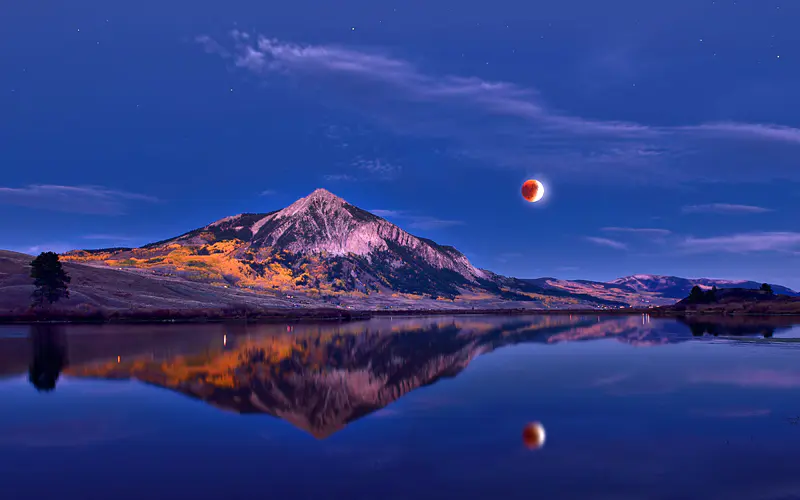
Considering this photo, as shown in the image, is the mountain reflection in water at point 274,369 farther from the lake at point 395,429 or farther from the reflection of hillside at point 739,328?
the reflection of hillside at point 739,328

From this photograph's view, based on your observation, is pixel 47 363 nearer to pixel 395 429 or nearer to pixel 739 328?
pixel 395 429

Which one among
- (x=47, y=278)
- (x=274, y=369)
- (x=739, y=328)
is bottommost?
(x=274, y=369)

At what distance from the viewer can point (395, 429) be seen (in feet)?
87.8

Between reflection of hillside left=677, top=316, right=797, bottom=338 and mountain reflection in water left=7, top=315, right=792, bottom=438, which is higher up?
reflection of hillside left=677, top=316, right=797, bottom=338

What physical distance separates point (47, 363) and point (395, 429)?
42.2 m

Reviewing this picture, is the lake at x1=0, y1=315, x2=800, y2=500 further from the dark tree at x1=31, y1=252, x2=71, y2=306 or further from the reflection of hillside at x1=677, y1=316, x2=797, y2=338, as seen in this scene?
the dark tree at x1=31, y1=252, x2=71, y2=306

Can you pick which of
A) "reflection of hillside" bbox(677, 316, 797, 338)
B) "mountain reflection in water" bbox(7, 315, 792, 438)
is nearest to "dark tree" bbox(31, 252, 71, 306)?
"mountain reflection in water" bbox(7, 315, 792, 438)

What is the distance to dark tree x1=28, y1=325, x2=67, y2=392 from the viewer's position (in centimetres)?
4175

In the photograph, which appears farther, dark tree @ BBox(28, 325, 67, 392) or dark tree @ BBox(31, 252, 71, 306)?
dark tree @ BBox(31, 252, 71, 306)

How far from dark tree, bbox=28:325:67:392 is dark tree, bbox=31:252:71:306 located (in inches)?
3833

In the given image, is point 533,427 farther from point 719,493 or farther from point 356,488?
point 356,488

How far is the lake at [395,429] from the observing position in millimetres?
18500

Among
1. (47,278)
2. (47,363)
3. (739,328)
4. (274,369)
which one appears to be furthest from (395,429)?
(47,278)

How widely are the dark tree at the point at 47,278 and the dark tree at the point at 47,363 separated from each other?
97.3m
